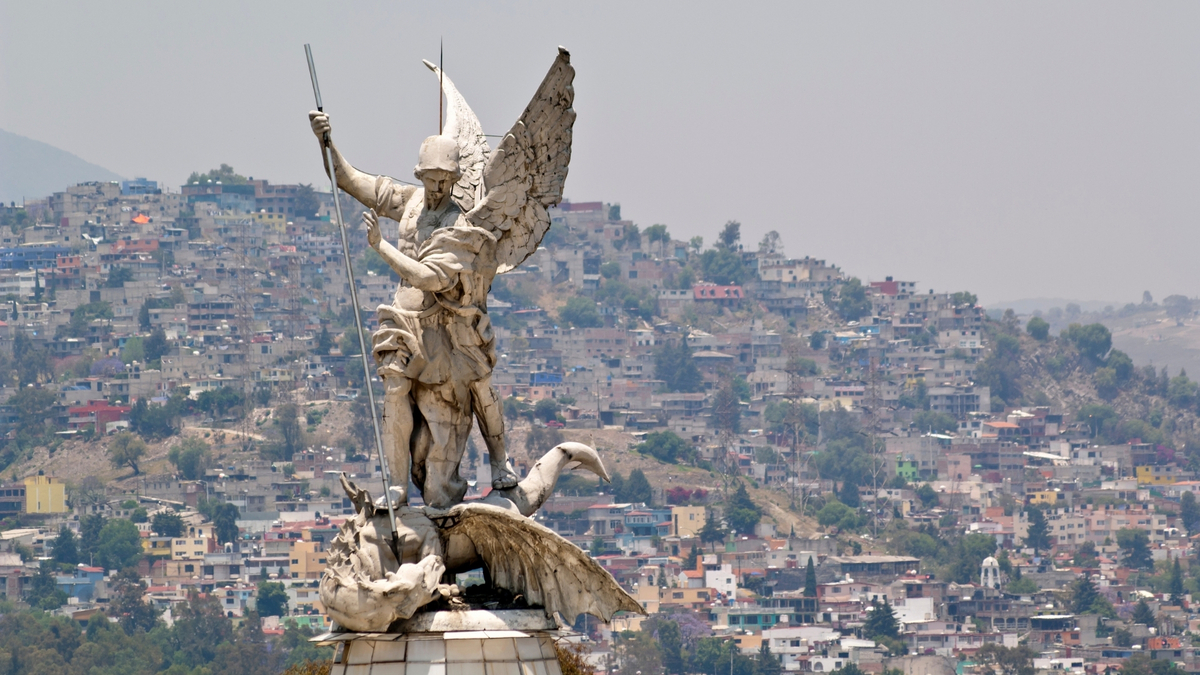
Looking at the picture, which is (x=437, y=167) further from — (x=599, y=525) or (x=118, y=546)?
(x=599, y=525)

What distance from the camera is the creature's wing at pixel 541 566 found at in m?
12.7

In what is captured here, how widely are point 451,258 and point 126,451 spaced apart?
160m

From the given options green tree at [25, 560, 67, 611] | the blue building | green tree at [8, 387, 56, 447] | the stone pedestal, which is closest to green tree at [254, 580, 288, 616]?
green tree at [25, 560, 67, 611]

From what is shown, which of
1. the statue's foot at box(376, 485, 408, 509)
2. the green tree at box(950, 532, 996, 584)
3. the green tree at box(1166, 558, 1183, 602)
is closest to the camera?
the statue's foot at box(376, 485, 408, 509)

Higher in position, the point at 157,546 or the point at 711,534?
the point at 157,546

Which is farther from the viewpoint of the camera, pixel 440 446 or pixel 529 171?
pixel 529 171

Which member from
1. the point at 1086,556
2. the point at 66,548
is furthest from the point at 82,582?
the point at 1086,556

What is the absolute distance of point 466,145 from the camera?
43.5 feet

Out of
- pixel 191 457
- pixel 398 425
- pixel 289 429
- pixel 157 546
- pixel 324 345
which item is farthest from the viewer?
pixel 324 345

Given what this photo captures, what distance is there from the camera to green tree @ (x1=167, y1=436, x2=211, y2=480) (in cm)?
16888

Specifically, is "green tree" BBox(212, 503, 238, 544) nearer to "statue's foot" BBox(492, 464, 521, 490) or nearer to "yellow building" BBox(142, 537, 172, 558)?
"yellow building" BBox(142, 537, 172, 558)

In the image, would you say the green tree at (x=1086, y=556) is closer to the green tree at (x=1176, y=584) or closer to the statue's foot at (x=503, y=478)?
the green tree at (x=1176, y=584)

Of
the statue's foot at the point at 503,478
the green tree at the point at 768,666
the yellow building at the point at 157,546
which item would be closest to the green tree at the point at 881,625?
the green tree at the point at 768,666

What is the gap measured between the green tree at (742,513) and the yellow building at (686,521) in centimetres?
210
